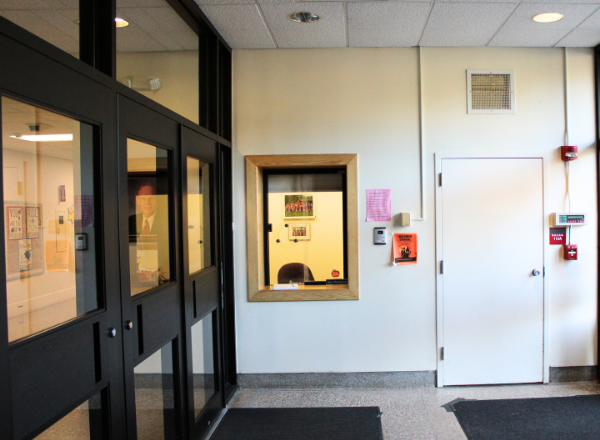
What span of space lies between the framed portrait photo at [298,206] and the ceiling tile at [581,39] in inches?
96.6

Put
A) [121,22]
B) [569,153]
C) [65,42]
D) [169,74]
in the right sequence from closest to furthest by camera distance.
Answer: [65,42], [121,22], [169,74], [569,153]

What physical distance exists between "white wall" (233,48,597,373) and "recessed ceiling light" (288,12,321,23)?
53 centimetres

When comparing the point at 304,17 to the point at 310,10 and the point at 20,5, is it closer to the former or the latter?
the point at 310,10

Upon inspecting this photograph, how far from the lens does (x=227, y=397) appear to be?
10.6ft

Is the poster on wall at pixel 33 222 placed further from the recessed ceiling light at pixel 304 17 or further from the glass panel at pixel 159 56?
the recessed ceiling light at pixel 304 17

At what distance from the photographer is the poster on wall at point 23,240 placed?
46.3 inches

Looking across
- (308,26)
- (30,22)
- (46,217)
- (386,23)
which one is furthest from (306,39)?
(46,217)

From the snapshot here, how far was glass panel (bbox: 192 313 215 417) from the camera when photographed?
2672 mm

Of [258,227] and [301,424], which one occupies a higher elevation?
[258,227]

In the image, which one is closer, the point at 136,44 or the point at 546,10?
the point at 136,44

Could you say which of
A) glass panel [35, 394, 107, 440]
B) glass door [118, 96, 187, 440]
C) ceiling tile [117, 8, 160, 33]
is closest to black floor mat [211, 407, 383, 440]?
glass door [118, 96, 187, 440]

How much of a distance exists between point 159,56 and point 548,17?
2.74 meters

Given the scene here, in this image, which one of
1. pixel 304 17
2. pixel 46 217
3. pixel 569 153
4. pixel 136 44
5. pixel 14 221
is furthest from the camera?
pixel 569 153

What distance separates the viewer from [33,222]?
1.28 meters
